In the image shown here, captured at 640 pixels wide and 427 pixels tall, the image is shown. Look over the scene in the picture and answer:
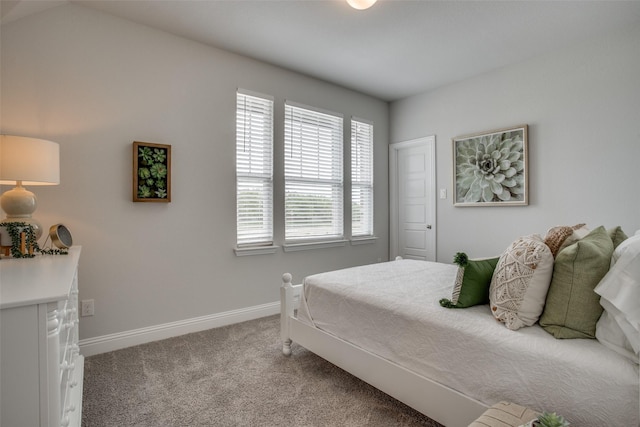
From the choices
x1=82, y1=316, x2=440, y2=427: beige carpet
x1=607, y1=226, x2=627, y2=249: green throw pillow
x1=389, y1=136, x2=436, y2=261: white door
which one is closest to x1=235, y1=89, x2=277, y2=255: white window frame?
x1=82, y1=316, x2=440, y2=427: beige carpet

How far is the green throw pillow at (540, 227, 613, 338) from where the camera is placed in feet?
4.24

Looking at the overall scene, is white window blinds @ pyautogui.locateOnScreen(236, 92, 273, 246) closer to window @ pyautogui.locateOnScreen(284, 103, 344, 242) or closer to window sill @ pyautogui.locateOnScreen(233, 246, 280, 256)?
window sill @ pyautogui.locateOnScreen(233, 246, 280, 256)

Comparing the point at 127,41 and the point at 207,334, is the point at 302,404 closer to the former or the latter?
the point at 207,334

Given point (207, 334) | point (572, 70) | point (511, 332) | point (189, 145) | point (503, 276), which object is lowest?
point (207, 334)

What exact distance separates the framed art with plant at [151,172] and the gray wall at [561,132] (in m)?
3.14

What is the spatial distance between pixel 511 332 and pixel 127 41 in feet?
10.8

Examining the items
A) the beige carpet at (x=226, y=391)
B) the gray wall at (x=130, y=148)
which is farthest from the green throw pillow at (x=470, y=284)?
the gray wall at (x=130, y=148)

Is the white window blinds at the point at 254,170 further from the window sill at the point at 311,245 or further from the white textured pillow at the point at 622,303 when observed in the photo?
the white textured pillow at the point at 622,303

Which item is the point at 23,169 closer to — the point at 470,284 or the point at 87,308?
the point at 87,308

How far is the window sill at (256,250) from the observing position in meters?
3.27

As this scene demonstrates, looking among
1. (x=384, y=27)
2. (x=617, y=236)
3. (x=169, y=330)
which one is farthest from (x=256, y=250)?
(x=617, y=236)

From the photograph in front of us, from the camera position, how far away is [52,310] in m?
0.94

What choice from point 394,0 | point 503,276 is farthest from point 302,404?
point 394,0

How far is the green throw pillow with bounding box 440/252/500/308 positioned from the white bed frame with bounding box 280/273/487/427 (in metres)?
0.41
